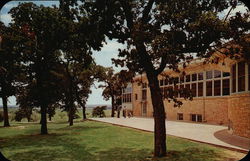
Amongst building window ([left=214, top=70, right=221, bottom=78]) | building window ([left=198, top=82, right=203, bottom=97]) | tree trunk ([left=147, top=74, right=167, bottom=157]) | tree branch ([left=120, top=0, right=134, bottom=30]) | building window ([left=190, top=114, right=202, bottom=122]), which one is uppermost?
tree branch ([left=120, top=0, right=134, bottom=30])

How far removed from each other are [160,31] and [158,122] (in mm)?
3537

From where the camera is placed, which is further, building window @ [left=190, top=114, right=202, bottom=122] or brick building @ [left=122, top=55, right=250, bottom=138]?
building window @ [left=190, top=114, right=202, bottom=122]

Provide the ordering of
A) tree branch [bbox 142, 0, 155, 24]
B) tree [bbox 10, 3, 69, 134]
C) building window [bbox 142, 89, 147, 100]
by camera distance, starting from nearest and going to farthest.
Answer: tree branch [bbox 142, 0, 155, 24] < tree [bbox 10, 3, 69, 134] < building window [bbox 142, 89, 147, 100]

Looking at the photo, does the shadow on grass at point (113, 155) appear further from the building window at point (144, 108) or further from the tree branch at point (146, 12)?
the building window at point (144, 108)

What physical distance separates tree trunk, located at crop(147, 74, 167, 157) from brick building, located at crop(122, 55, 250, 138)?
1.63 ft

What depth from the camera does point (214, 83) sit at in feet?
84.0

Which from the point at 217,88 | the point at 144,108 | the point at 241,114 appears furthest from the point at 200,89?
the point at 144,108

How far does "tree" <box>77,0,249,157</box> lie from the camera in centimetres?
918

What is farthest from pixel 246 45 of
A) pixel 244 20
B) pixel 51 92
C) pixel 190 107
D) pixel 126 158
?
pixel 190 107

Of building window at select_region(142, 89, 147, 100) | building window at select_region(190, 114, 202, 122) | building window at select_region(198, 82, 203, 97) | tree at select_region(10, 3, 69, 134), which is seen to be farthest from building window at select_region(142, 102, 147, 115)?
tree at select_region(10, 3, 69, 134)

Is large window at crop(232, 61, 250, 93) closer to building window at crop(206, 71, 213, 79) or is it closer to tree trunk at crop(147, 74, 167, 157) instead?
tree trunk at crop(147, 74, 167, 157)

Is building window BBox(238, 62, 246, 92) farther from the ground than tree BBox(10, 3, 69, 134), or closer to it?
closer to it

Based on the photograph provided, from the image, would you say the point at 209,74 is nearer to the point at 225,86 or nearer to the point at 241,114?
the point at 225,86

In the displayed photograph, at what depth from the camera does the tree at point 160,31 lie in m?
9.18
